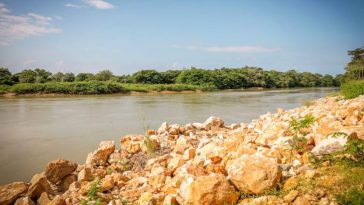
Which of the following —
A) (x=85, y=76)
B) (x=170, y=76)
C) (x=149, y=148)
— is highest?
(x=170, y=76)

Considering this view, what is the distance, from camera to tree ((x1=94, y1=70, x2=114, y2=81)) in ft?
216

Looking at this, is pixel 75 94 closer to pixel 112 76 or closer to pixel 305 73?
pixel 112 76

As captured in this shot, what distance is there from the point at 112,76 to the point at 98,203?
66660mm

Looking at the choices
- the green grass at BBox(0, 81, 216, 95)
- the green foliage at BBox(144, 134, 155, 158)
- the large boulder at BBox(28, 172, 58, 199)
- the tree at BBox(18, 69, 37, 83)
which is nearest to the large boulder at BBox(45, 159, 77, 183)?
the large boulder at BBox(28, 172, 58, 199)

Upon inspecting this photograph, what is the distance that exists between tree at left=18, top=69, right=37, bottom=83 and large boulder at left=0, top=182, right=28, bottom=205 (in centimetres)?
5223

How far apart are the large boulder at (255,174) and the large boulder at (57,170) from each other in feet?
11.8

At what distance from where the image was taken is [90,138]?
35.8ft

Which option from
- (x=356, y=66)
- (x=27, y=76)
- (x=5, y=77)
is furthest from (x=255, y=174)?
(x=27, y=76)

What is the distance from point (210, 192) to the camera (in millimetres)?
3439

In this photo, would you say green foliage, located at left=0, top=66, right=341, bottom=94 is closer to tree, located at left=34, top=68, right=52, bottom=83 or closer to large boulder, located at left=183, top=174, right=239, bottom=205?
tree, located at left=34, top=68, right=52, bottom=83

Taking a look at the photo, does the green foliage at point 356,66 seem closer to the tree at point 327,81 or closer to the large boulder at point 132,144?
the large boulder at point 132,144

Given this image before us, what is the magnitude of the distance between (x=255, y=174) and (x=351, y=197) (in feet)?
Answer: 3.47

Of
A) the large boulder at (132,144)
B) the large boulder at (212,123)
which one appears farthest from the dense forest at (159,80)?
the large boulder at (132,144)

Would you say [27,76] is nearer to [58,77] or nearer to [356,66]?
[58,77]
